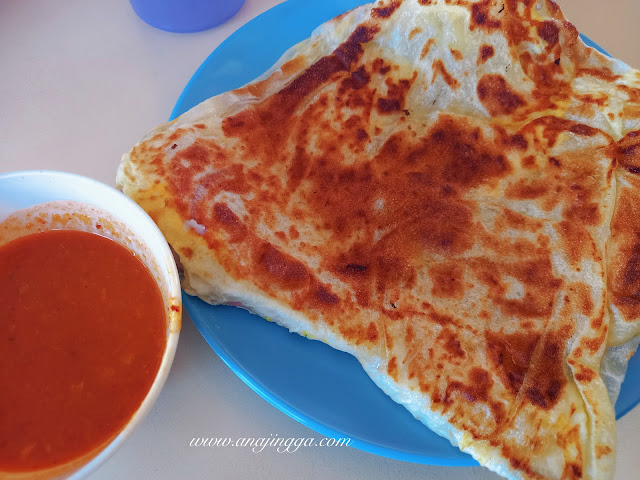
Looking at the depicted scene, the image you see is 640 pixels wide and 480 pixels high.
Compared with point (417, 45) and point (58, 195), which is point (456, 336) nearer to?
point (417, 45)

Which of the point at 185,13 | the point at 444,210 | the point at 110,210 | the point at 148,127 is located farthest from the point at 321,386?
the point at 185,13

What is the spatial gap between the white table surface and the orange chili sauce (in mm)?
279

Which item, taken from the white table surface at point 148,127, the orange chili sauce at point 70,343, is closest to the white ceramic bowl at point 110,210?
the orange chili sauce at point 70,343

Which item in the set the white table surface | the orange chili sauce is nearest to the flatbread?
the orange chili sauce

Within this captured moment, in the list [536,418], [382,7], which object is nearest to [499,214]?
[536,418]

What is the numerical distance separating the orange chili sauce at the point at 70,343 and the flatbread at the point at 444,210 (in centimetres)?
16

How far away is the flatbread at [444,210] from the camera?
1.23 metres

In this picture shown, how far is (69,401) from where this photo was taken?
114 centimetres

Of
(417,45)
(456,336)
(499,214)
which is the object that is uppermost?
(417,45)

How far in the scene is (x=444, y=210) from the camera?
1412 mm

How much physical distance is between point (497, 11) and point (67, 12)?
1.82 meters

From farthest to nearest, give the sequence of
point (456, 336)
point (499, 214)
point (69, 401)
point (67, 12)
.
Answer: point (67, 12) → point (499, 214) → point (456, 336) → point (69, 401)

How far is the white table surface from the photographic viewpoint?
1.35 meters

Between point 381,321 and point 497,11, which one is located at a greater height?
point 497,11
